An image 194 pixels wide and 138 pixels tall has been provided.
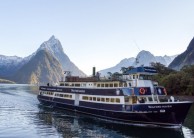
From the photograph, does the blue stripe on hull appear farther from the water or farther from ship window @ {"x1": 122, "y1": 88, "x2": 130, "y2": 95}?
ship window @ {"x1": 122, "y1": 88, "x2": 130, "y2": 95}

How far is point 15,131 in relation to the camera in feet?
133

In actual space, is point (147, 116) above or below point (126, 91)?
below

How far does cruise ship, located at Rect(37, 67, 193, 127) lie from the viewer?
142 feet

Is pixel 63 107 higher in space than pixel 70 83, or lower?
lower

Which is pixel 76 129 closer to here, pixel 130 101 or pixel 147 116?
pixel 130 101

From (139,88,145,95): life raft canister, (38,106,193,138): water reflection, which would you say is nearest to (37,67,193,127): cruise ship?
(139,88,145,95): life raft canister

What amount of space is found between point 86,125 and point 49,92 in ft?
89.5

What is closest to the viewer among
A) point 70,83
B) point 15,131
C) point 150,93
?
point 15,131

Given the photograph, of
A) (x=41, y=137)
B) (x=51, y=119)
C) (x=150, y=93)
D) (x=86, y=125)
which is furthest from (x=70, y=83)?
(x=41, y=137)

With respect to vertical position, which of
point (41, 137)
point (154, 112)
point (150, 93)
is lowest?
point (41, 137)

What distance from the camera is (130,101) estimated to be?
47.7 m

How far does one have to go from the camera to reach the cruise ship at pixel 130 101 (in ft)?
→ 142

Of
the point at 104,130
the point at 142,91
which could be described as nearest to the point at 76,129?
the point at 104,130

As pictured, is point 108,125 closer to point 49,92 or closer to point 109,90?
point 109,90
